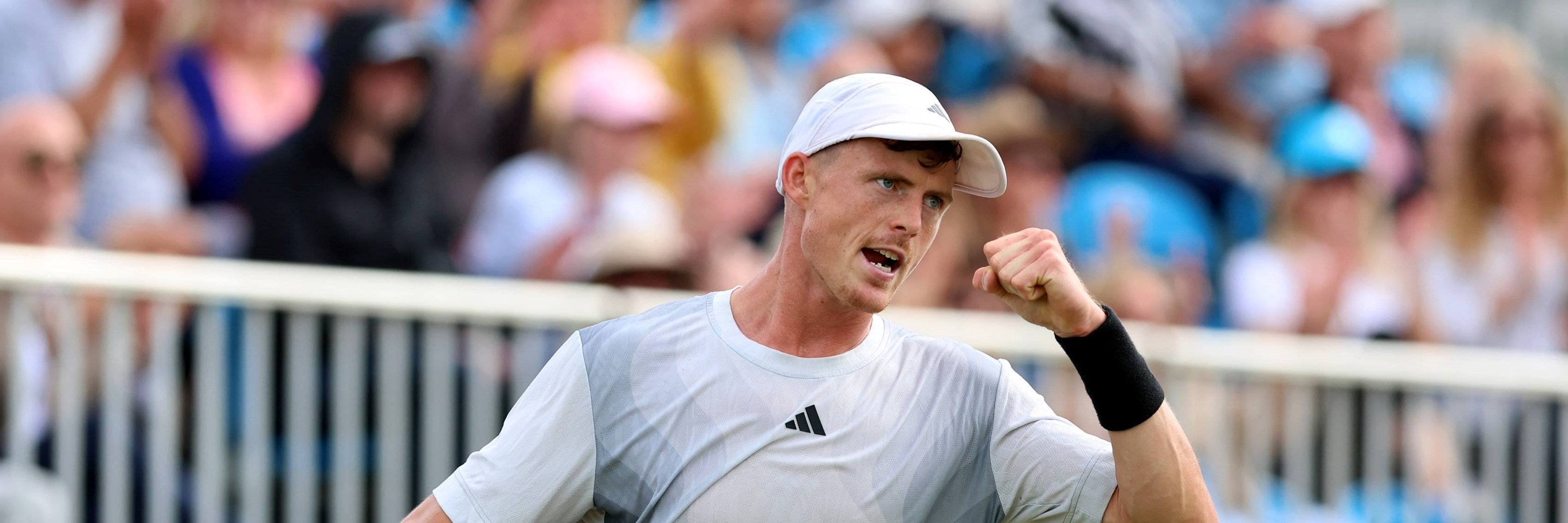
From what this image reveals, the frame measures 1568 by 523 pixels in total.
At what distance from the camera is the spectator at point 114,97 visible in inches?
225

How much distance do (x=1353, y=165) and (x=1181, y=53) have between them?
94 centimetres

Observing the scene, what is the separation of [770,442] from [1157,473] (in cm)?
73

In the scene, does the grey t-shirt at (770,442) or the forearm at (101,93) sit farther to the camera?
the forearm at (101,93)

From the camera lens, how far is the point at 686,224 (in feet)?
21.3

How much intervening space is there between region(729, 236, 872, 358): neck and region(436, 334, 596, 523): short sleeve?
1.20 feet

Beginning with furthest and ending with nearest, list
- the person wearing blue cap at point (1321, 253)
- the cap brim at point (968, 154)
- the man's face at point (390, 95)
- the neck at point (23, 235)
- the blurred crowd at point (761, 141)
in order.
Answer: the person wearing blue cap at point (1321, 253)
the man's face at point (390, 95)
the blurred crowd at point (761, 141)
the neck at point (23, 235)
the cap brim at point (968, 154)

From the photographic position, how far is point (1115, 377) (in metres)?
2.74

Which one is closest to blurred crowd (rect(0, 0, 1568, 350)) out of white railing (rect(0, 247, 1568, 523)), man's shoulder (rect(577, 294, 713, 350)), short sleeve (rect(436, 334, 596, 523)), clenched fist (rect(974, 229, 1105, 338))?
white railing (rect(0, 247, 1568, 523))

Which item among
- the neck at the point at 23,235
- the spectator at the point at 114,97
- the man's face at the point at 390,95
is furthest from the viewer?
the man's face at the point at 390,95

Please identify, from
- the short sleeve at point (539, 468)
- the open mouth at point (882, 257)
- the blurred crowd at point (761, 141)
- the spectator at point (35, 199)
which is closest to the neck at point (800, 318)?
the open mouth at point (882, 257)

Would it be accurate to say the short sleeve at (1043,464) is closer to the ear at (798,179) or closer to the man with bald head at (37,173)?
the ear at (798,179)

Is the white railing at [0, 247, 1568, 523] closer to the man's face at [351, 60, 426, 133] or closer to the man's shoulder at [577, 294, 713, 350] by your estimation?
the man's face at [351, 60, 426, 133]

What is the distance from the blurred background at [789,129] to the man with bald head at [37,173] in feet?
0.04

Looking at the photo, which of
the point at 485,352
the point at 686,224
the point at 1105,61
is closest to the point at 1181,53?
the point at 1105,61
